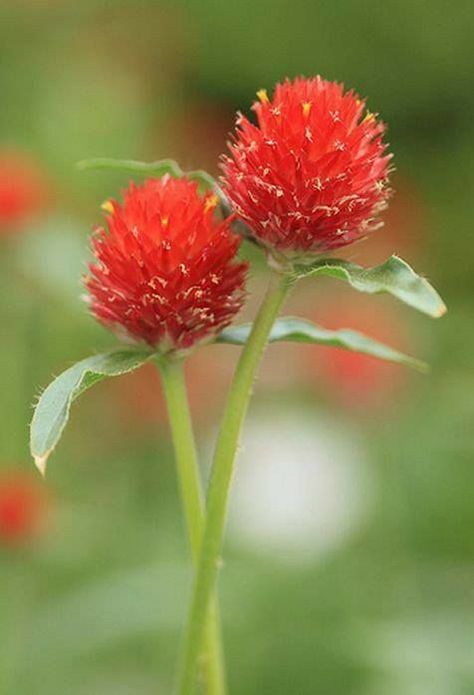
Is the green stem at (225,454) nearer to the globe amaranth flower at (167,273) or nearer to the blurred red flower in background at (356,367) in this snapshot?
the globe amaranth flower at (167,273)

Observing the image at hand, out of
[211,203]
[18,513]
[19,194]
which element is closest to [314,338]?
[211,203]

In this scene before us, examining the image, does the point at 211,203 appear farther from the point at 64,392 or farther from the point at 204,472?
the point at 204,472

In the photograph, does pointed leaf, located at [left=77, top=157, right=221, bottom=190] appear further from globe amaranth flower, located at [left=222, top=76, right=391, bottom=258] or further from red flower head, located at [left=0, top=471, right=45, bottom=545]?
red flower head, located at [left=0, top=471, right=45, bottom=545]

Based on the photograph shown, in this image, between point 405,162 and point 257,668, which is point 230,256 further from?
point 405,162

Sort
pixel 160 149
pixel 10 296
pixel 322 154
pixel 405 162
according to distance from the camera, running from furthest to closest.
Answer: pixel 405 162 < pixel 160 149 < pixel 10 296 < pixel 322 154

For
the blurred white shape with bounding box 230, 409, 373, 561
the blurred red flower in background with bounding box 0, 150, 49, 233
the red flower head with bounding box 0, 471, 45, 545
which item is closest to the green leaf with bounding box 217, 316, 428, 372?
the red flower head with bounding box 0, 471, 45, 545

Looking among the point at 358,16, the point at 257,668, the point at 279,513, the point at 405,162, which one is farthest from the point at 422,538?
the point at 358,16
